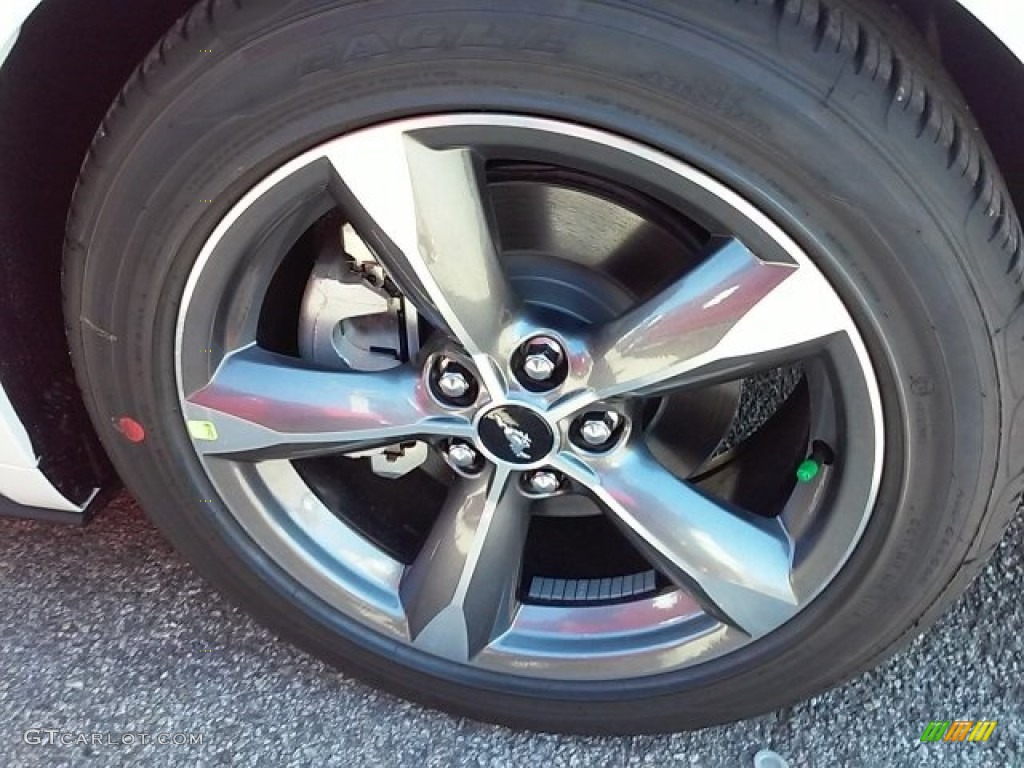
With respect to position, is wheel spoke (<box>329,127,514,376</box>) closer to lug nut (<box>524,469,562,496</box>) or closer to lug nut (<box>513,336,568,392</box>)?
lug nut (<box>513,336,568,392</box>)

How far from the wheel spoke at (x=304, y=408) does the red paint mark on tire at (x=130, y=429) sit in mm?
77

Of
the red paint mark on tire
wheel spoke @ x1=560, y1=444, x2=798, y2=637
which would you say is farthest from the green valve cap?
the red paint mark on tire

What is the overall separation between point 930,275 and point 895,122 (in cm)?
16

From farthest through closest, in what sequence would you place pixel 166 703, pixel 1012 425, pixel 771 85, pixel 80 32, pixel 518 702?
pixel 166 703 < pixel 518 702 < pixel 80 32 < pixel 1012 425 < pixel 771 85

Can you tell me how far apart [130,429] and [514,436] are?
1.66 ft

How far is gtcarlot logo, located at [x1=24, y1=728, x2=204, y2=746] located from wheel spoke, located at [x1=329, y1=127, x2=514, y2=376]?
774 mm

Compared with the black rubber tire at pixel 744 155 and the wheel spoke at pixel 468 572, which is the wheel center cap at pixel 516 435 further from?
the black rubber tire at pixel 744 155

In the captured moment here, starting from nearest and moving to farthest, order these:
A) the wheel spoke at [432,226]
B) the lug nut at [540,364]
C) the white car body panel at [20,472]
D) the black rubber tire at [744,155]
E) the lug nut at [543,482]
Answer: the black rubber tire at [744,155] < the wheel spoke at [432,226] < the lug nut at [540,364] < the lug nut at [543,482] < the white car body panel at [20,472]

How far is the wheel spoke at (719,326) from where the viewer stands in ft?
3.79

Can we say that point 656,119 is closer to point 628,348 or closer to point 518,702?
point 628,348

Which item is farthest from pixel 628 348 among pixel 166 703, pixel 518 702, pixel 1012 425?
pixel 166 703

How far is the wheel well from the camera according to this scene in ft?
4.05

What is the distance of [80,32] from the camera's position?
133 centimetres

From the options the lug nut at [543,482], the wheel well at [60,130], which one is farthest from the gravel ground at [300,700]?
the lug nut at [543,482]
